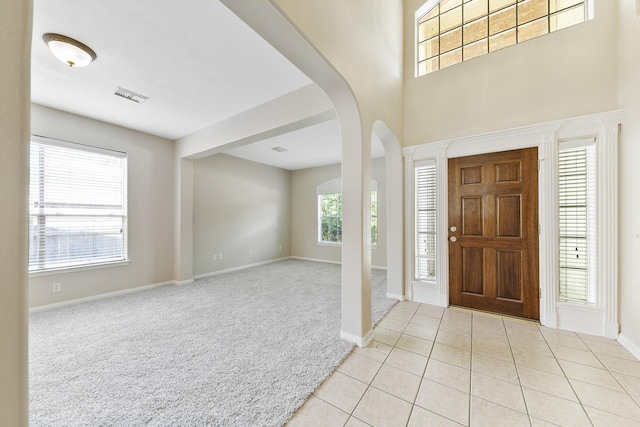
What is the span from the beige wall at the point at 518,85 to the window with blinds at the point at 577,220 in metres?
0.45

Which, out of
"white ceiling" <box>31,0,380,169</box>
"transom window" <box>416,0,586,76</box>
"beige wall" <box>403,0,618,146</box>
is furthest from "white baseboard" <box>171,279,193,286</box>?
"transom window" <box>416,0,586,76</box>

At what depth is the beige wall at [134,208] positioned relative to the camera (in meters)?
3.31

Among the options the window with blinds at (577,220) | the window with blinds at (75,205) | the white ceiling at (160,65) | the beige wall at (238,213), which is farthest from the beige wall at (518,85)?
the window with blinds at (75,205)

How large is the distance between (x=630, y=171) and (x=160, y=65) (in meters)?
4.57

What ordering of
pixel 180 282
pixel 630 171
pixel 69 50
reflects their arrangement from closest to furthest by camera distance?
1. pixel 69 50
2. pixel 630 171
3. pixel 180 282

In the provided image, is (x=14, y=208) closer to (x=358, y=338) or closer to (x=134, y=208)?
(x=358, y=338)

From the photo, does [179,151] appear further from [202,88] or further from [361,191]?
[361,191]

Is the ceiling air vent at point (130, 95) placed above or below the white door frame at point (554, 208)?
above

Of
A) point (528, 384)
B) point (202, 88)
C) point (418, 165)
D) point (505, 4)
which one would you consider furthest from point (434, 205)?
point (202, 88)

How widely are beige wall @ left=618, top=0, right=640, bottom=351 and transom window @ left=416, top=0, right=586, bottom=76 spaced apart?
57 cm

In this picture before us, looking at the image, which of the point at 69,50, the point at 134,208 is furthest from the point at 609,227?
the point at 134,208

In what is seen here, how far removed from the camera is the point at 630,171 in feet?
7.31

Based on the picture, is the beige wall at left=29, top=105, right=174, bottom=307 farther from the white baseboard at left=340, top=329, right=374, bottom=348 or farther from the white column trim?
the white column trim

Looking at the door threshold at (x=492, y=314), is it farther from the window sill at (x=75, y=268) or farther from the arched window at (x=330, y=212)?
the window sill at (x=75, y=268)
